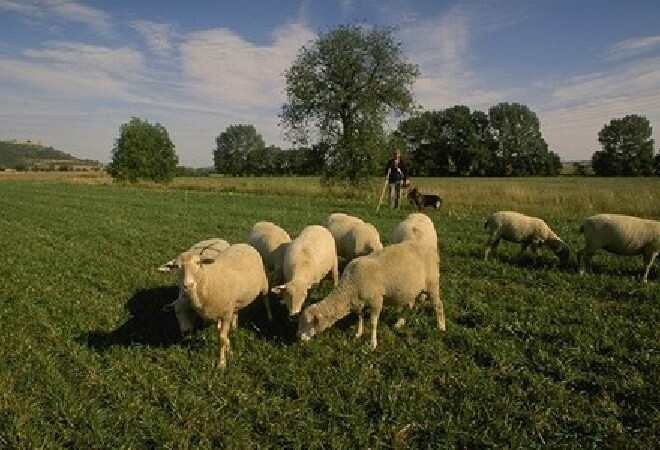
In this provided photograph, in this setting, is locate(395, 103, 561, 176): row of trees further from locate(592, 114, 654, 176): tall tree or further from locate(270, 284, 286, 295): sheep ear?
locate(270, 284, 286, 295): sheep ear

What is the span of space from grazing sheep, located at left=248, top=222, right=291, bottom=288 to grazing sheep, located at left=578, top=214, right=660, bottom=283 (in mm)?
6370

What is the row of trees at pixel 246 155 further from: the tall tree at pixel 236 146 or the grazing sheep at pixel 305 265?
the grazing sheep at pixel 305 265

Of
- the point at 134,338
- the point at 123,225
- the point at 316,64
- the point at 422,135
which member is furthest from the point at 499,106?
the point at 134,338

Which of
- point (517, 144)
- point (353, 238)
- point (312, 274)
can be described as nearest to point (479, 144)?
point (517, 144)

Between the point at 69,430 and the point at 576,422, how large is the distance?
4924 millimetres

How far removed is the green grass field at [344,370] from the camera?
457cm

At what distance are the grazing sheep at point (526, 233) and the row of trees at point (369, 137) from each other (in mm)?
24081

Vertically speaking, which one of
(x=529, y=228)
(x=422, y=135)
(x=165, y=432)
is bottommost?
(x=165, y=432)

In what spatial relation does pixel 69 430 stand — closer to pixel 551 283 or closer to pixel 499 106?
pixel 551 283

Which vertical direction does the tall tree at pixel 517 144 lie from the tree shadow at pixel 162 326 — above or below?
above

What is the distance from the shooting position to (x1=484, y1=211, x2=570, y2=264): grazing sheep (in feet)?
36.7

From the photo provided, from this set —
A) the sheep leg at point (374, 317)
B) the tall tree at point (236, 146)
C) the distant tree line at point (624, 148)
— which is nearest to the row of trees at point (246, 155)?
the tall tree at point (236, 146)

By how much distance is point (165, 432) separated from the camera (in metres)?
4.58

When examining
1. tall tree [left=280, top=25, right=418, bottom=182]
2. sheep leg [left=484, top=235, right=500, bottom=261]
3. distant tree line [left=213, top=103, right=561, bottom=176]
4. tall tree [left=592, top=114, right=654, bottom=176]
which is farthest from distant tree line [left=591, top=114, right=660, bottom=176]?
sheep leg [left=484, top=235, right=500, bottom=261]
